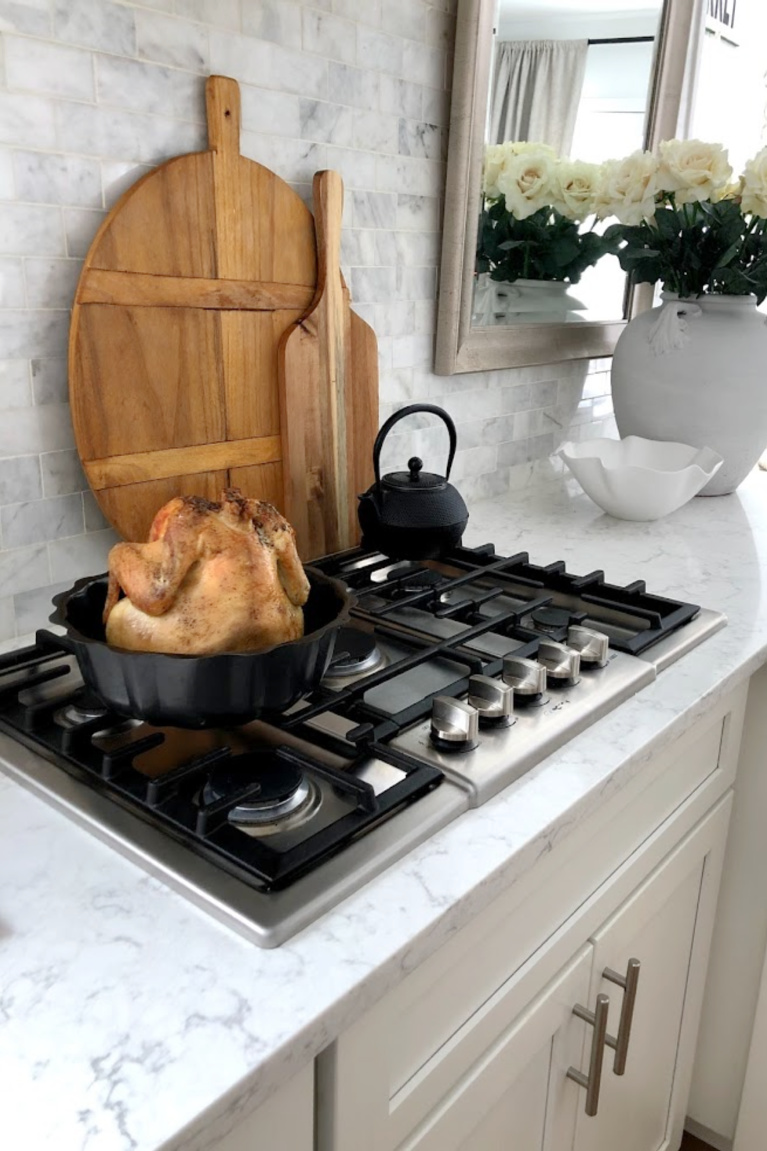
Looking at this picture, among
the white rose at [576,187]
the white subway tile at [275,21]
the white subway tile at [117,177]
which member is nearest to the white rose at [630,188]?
the white rose at [576,187]

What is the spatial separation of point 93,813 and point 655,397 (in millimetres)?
1346

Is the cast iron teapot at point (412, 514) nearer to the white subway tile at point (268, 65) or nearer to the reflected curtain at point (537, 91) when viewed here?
the white subway tile at point (268, 65)

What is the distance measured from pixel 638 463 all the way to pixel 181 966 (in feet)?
4.54

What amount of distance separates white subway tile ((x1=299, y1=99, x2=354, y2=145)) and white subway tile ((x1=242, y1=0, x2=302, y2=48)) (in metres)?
0.07

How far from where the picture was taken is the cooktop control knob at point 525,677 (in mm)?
902

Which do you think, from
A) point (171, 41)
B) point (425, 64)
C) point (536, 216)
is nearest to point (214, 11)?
point (171, 41)

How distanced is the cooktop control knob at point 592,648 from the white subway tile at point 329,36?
2.74ft

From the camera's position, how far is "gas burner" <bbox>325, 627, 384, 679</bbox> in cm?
96

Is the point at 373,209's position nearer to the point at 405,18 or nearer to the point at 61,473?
the point at 405,18

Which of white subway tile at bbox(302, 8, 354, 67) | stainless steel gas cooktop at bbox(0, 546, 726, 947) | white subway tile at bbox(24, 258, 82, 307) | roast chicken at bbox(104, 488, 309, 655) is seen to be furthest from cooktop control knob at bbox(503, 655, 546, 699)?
white subway tile at bbox(302, 8, 354, 67)

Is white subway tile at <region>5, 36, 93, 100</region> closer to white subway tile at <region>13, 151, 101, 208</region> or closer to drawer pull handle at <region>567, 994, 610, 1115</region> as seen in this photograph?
white subway tile at <region>13, 151, 101, 208</region>

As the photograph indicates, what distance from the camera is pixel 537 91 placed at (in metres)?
1.57

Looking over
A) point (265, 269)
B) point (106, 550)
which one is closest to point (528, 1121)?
point (106, 550)

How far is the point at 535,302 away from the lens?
1.71m
